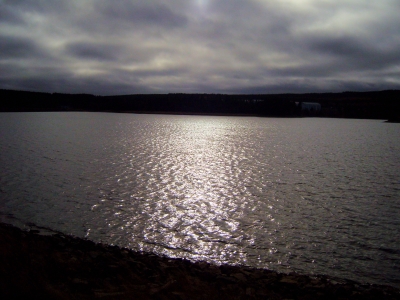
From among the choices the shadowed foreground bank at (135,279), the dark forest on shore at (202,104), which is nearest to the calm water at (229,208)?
the shadowed foreground bank at (135,279)

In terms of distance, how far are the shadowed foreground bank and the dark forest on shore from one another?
108749 millimetres

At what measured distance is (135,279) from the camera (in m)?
6.13

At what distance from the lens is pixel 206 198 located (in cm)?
1292

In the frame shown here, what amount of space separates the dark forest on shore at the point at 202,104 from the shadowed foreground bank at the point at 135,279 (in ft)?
357

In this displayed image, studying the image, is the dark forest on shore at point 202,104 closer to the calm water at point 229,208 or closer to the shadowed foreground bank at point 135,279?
the calm water at point 229,208

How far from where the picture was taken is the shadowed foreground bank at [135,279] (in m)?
5.37

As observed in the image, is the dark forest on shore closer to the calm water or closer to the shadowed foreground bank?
the calm water

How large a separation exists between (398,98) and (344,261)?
13069 centimetres

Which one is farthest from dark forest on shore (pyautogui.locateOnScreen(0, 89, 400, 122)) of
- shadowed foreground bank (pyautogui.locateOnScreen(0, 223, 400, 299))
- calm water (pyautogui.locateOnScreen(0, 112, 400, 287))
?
shadowed foreground bank (pyautogui.locateOnScreen(0, 223, 400, 299))

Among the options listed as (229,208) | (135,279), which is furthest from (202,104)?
(135,279)

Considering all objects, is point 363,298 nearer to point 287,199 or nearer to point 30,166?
point 287,199

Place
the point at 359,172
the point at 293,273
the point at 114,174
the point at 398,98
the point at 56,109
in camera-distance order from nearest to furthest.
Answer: the point at 293,273
the point at 114,174
the point at 359,172
the point at 398,98
the point at 56,109

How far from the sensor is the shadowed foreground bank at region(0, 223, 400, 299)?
5.37 metres

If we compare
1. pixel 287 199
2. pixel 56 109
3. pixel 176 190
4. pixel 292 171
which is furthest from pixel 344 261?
pixel 56 109
